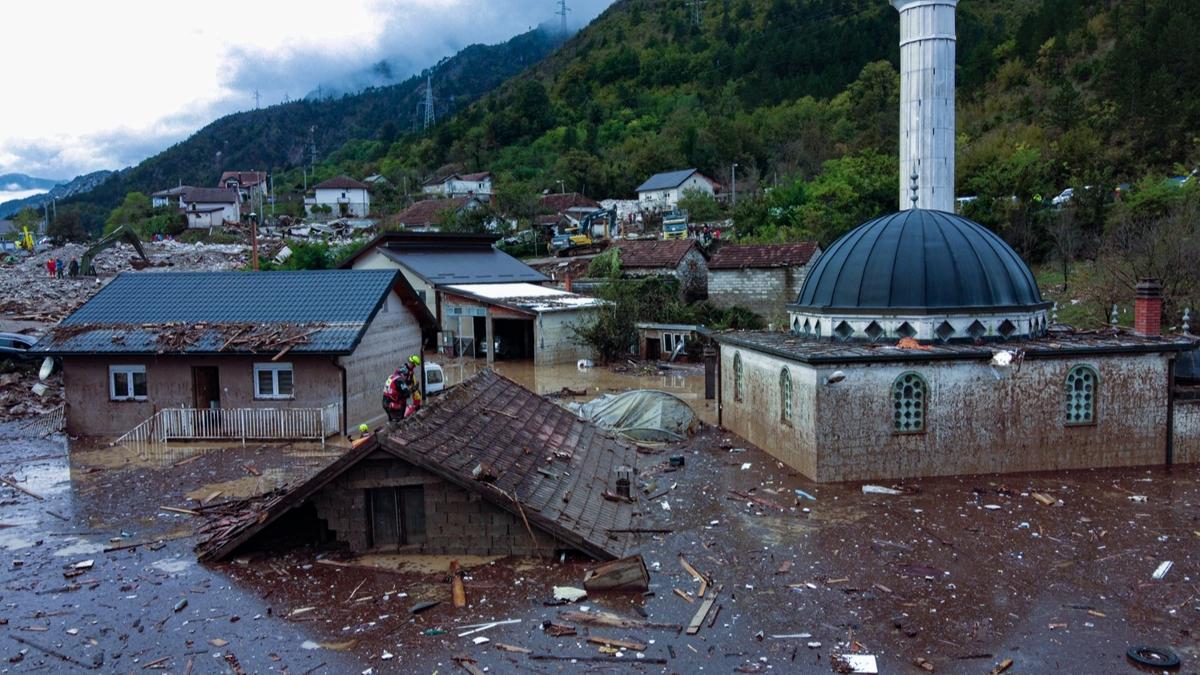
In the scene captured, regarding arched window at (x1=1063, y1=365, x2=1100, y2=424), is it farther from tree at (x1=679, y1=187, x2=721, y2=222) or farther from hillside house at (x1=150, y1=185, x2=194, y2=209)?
hillside house at (x1=150, y1=185, x2=194, y2=209)

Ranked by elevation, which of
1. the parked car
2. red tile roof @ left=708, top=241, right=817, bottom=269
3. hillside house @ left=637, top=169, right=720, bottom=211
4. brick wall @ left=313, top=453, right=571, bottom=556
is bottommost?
brick wall @ left=313, top=453, right=571, bottom=556

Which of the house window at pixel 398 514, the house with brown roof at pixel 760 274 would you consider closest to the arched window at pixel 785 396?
the house window at pixel 398 514

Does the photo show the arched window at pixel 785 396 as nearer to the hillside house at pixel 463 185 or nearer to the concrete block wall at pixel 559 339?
the concrete block wall at pixel 559 339

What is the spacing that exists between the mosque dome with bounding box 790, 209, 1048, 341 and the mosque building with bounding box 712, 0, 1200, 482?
0.03 m

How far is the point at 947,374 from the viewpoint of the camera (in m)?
15.3

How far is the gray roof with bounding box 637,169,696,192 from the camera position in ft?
242

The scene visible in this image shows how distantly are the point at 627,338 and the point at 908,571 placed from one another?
947 inches

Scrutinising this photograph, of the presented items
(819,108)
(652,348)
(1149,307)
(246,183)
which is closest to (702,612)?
(1149,307)

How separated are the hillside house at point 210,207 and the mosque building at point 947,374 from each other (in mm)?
76796

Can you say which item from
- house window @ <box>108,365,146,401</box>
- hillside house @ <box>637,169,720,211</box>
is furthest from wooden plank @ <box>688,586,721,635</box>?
hillside house @ <box>637,169,720,211</box>

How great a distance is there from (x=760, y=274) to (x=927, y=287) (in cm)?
2362

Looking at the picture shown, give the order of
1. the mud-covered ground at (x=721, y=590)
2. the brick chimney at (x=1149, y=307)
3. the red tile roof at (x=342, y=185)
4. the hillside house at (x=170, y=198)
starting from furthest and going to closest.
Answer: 1. the hillside house at (x=170, y=198)
2. the red tile roof at (x=342, y=185)
3. the brick chimney at (x=1149, y=307)
4. the mud-covered ground at (x=721, y=590)

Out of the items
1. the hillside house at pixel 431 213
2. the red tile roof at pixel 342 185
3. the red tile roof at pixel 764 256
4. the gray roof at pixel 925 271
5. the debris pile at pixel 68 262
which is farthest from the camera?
the red tile roof at pixel 342 185

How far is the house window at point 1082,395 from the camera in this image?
15820mm
